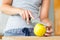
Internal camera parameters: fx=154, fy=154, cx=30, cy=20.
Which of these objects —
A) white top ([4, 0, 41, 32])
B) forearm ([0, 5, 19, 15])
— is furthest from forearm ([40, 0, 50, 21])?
forearm ([0, 5, 19, 15])

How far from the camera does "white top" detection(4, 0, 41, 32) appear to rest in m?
0.86

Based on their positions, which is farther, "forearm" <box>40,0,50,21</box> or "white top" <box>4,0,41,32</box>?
"forearm" <box>40,0,50,21</box>

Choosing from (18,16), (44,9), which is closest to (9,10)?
(18,16)

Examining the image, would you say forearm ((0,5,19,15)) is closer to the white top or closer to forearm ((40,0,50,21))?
the white top

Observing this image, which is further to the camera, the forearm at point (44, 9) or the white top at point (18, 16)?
the forearm at point (44, 9)

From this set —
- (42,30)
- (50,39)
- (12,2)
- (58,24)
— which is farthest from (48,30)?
(58,24)

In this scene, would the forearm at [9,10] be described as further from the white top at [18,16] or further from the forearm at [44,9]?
the forearm at [44,9]

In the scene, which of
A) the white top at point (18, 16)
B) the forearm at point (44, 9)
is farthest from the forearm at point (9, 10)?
the forearm at point (44, 9)

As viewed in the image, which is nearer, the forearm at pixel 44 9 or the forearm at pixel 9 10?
the forearm at pixel 9 10

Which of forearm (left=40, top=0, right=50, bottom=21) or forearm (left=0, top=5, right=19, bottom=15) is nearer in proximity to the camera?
forearm (left=0, top=5, right=19, bottom=15)

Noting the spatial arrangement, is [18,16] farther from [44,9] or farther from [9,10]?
[44,9]

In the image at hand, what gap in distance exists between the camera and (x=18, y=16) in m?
0.88

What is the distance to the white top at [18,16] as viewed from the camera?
86 centimetres

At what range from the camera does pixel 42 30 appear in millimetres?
727
